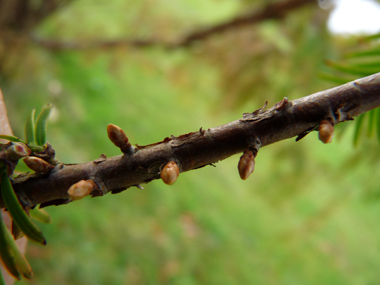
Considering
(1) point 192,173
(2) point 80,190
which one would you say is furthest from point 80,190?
(1) point 192,173

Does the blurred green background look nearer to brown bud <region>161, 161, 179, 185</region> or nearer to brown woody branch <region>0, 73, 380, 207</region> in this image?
brown woody branch <region>0, 73, 380, 207</region>

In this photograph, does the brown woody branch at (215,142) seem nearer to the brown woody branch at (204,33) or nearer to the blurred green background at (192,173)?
the blurred green background at (192,173)

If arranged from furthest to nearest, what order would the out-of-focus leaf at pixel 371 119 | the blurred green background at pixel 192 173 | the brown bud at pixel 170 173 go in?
the blurred green background at pixel 192 173 < the out-of-focus leaf at pixel 371 119 < the brown bud at pixel 170 173

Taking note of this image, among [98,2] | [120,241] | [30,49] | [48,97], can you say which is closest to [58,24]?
[98,2]

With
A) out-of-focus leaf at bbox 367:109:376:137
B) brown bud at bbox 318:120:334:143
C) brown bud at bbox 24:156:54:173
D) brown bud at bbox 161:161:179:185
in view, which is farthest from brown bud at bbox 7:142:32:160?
out-of-focus leaf at bbox 367:109:376:137

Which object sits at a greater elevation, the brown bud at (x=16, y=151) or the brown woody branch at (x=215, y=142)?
the brown woody branch at (x=215, y=142)

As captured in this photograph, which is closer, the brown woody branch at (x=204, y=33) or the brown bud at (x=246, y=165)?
the brown bud at (x=246, y=165)

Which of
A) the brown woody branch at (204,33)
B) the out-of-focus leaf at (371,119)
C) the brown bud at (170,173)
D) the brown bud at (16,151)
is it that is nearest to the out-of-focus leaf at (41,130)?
the brown bud at (16,151)

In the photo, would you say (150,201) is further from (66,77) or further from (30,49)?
(66,77)
